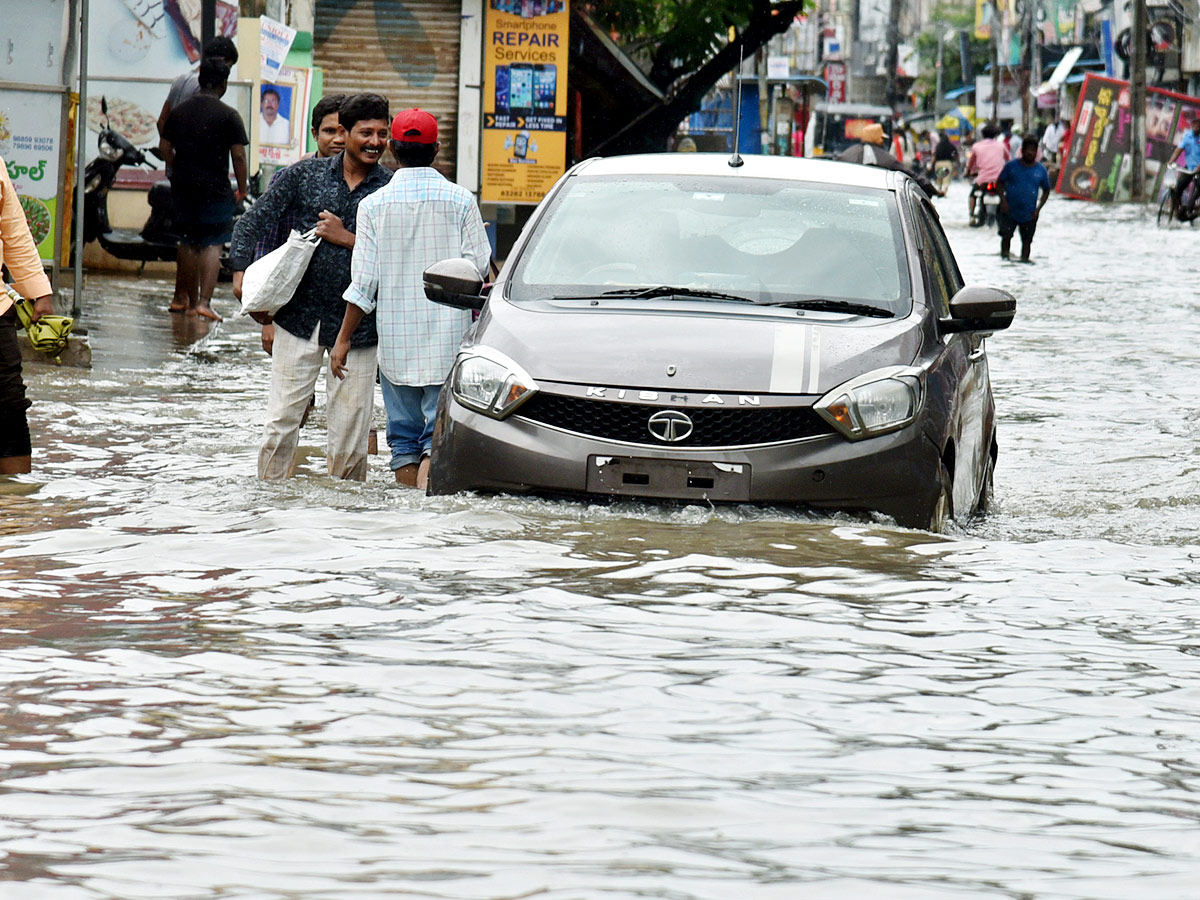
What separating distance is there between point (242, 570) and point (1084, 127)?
4615 centimetres

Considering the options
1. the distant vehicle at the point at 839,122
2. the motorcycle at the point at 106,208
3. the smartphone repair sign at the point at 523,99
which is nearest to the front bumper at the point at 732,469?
the motorcycle at the point at 106,208

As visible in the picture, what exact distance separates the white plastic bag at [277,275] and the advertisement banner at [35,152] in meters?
6.08

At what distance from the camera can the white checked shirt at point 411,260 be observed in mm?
7891

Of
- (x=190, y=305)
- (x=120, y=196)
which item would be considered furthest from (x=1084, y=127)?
(x=190, y=305)

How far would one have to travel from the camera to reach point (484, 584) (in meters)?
6.00

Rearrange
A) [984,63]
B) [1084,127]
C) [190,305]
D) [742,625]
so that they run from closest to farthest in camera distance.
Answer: [742,625] < [190,305] < [1084,127] < [984,63]

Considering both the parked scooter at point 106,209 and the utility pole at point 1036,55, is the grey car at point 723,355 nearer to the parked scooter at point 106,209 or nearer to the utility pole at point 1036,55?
the parked scooter at point 106,209

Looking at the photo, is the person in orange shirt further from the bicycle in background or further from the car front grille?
the bicycle in background

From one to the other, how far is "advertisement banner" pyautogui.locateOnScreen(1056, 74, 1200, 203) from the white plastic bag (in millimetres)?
42849

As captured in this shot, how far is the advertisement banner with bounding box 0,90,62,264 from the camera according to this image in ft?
44.6

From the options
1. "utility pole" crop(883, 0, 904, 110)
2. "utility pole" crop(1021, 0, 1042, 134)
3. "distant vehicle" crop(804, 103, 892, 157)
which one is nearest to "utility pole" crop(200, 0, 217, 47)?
"utility pole" crop(1021, 0, 1042, 134)

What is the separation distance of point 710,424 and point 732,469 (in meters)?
0.16

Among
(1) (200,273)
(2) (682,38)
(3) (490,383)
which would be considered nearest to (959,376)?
(3) (490,383)

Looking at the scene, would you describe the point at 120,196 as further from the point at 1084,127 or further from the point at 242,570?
the point at 1084,127
